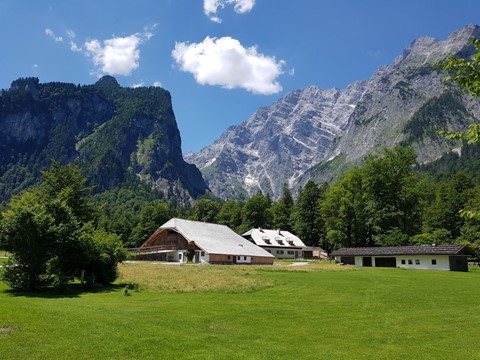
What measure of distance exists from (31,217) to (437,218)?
81.0m

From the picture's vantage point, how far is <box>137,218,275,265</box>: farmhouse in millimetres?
64688

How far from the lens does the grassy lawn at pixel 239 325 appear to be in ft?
39.7

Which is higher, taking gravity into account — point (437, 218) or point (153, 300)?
point (437, 218)

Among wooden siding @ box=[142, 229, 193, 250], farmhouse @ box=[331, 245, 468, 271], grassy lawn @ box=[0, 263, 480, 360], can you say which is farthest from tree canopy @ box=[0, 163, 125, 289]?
farmhouse @ box=[331, 245, 468, 271]

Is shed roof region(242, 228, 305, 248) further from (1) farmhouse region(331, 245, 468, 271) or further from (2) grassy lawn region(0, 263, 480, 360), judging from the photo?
(2) grassy lawn region(0, 263, 480, 360)

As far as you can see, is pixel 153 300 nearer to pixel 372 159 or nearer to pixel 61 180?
pixel 61 180

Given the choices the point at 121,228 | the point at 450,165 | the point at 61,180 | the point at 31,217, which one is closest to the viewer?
the point at 31,217

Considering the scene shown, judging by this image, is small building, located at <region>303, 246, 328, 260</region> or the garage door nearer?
the garage door

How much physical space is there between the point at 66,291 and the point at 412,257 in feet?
161

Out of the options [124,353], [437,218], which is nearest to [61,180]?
[124,353]

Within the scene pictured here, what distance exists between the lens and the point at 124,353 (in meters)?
11.7

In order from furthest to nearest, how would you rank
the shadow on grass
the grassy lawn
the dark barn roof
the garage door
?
the garage door < the dark barn roof < the shadow on grass < the grassy lawn

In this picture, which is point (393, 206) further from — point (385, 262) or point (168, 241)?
point (168, 241)

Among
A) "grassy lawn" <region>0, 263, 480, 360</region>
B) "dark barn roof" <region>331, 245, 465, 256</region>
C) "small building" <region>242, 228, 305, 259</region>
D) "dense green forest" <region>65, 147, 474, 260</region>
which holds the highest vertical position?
"dense green forest" <region>65, 147, 474, 260</region>
